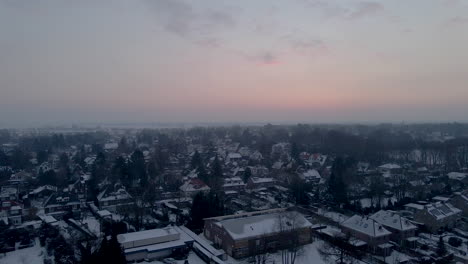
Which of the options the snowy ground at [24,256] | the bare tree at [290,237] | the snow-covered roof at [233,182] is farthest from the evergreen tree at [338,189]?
the snowy ground at [24,256]

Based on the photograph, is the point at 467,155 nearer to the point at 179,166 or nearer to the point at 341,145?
the point at 341,145

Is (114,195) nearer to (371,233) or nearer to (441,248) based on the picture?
(371,233)

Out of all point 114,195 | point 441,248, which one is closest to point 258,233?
point 441,248

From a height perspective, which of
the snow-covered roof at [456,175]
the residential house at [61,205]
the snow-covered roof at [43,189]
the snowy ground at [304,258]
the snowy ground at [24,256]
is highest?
the snow-covered roof at [456,175]

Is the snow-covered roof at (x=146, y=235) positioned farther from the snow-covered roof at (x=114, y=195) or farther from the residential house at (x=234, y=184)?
the residential house at (x=234, y=184)

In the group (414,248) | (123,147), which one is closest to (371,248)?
(414,248)

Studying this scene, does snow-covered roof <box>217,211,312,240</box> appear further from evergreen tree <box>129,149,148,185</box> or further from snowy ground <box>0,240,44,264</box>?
evergreen tree <box>129,149,148,185</box>
